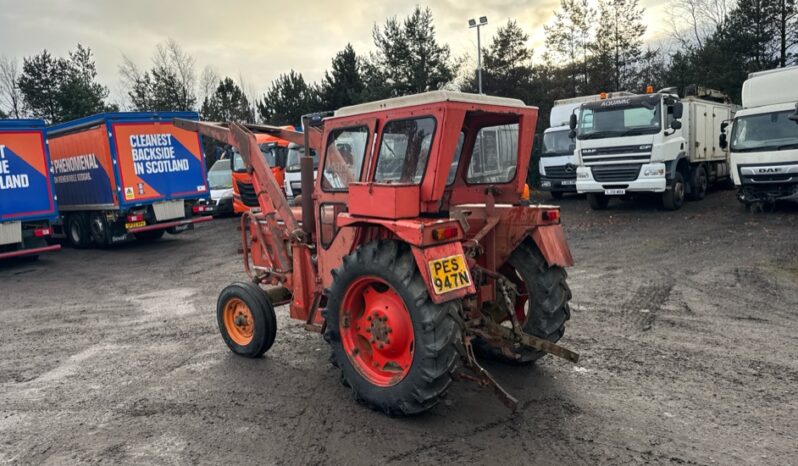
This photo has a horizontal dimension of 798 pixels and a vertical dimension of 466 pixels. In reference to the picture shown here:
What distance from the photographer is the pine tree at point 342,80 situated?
36.6 m

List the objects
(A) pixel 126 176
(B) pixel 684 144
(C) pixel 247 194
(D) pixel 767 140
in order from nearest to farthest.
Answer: (D) pixel 767 140 → (A) pixel 126 176 → (B) pixel 684 144 → (C) pixel 247 194

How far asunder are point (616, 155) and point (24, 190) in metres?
13.9

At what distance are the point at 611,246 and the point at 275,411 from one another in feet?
28.6

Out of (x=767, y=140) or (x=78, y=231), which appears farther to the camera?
(x=78, y=231)

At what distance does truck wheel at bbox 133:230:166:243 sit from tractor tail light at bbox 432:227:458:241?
13166 mm

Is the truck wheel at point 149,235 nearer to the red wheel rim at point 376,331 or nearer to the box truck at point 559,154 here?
the box truck at point 559,154

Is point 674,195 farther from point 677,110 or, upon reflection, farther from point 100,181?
point 100,181

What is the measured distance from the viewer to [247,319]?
5781mm

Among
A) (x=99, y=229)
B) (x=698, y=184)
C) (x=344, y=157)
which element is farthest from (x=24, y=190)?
(x=698, y=184)

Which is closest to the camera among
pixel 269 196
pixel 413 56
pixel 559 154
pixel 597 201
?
pixel 269 196

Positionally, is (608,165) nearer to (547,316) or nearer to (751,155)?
(751,155)

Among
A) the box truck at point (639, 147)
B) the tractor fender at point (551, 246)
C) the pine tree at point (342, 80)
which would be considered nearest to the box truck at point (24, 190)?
the tractor fender at point (551, 246)

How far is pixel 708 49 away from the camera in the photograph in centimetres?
2748

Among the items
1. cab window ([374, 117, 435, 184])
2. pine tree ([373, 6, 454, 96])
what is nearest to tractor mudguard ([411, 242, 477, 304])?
cab window ([374, 117, 435, 184])
